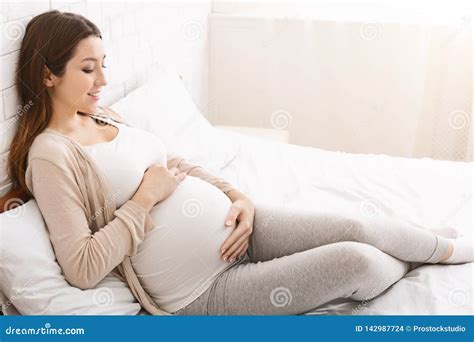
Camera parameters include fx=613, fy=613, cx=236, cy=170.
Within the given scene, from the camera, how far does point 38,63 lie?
1141 mm

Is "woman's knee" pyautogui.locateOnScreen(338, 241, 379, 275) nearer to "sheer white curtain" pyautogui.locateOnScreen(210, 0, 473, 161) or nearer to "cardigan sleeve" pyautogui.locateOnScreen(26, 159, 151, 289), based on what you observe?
"cardigan sleeve" pyautogui.locateOnScreen(26, 159, 151, 289)

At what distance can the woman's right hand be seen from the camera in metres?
1.16

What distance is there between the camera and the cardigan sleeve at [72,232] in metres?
1.05

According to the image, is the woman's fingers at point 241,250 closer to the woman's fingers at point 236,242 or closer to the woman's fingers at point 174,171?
the woman's fingers at point 236,242

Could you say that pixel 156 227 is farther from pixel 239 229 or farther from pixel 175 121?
pixel 175 121

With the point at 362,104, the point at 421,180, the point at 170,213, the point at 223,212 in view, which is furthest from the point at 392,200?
the point at 362,104

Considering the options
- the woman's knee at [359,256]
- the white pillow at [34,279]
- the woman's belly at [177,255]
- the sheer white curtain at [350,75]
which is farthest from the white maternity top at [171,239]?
the sheer white curtain at [350,75]

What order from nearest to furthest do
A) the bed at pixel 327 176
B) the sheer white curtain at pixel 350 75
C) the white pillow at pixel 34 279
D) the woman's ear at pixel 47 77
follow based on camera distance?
the white pillow at pixel 34 279 → the woman's ear at pixel 47 77 → the bed at pixel 327 176 → the sheer white curtain at pixel 350 75

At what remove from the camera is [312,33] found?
2.38 m

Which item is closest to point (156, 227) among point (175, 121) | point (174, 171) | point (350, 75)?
point (174, 171)

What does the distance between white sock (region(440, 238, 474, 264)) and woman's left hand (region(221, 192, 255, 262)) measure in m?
0.41

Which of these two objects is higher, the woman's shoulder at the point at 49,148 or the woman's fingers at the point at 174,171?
the woman's shoulder at the point at 49,148

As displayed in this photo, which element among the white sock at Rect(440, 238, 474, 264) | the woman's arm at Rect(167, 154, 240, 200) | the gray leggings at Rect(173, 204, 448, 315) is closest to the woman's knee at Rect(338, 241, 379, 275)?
the gray leggings at Rect(173, 204, 448, 315)

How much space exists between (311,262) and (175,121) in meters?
0.72
